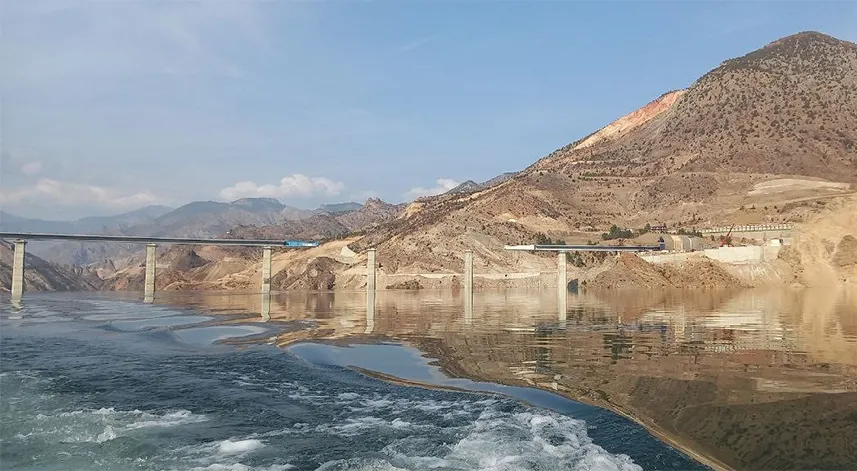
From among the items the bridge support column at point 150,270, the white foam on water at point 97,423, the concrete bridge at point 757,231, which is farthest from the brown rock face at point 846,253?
the bridge support column at point 150,270

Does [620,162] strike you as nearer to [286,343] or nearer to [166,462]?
[286,343]

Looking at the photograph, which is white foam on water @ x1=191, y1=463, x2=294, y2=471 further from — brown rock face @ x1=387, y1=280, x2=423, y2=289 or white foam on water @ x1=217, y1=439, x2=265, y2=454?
brown rock face @ x1=387, y1=280, x2=423, y2=289

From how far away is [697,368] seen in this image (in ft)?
63.9

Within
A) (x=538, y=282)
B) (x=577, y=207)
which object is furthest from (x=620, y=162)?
(x=538, y=282)

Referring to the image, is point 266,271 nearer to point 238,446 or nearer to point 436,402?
point 436,402

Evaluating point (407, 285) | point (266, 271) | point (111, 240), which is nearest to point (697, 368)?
point (407, 285)

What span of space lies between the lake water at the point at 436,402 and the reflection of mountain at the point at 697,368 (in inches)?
2.9

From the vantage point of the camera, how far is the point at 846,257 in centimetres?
8750

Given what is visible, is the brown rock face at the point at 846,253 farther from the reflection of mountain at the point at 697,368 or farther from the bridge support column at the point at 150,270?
the bridge support column at the point at 150,270

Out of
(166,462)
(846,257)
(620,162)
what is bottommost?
(166,462)

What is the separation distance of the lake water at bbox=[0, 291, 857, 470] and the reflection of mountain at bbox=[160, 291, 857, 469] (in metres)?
0.07

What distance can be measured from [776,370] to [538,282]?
93.0m

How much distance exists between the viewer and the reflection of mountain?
11594 millimetres

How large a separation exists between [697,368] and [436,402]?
30.0ft
